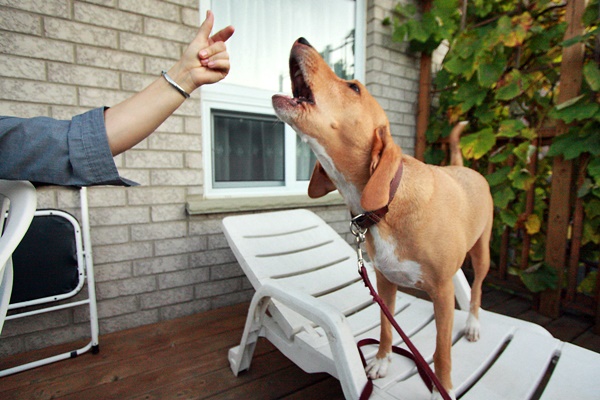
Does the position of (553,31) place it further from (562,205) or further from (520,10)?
(562,205)

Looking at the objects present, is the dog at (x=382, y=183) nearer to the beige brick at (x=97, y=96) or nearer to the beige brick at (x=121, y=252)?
the beige brick at (x=97, y=96)

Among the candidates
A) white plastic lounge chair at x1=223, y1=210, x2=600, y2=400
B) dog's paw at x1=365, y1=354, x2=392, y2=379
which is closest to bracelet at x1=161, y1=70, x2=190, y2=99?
white plastic lounge chair at x1=223, y1=210, x2=600, y2=400

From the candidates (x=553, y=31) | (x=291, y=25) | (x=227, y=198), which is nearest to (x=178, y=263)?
(x=227, y=198)

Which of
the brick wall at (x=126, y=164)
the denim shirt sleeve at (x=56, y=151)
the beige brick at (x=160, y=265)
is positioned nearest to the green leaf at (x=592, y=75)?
the brick wall at (x=126, y=164)

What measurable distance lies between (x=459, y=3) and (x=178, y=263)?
3.51m

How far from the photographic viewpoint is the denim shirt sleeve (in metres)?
0.69

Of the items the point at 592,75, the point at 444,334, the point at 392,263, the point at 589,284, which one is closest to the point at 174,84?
the point at 392,263

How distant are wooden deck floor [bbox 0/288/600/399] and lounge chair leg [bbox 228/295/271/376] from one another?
7 centimetres

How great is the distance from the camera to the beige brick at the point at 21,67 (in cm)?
175

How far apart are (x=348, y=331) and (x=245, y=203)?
154 cm

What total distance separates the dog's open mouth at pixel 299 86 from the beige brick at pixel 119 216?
1520 millimetres

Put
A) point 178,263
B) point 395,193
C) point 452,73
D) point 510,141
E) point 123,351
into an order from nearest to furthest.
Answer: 1. point 395,193
2. point 123,351
3. point 178,263
4. point 510,141
5. point 452,73

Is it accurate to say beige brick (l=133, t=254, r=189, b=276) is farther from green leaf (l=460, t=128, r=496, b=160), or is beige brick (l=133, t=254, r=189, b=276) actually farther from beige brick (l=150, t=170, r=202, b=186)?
green leaf (l=460, t=128, r=496, b=160)

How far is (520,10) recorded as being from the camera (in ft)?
8.84
